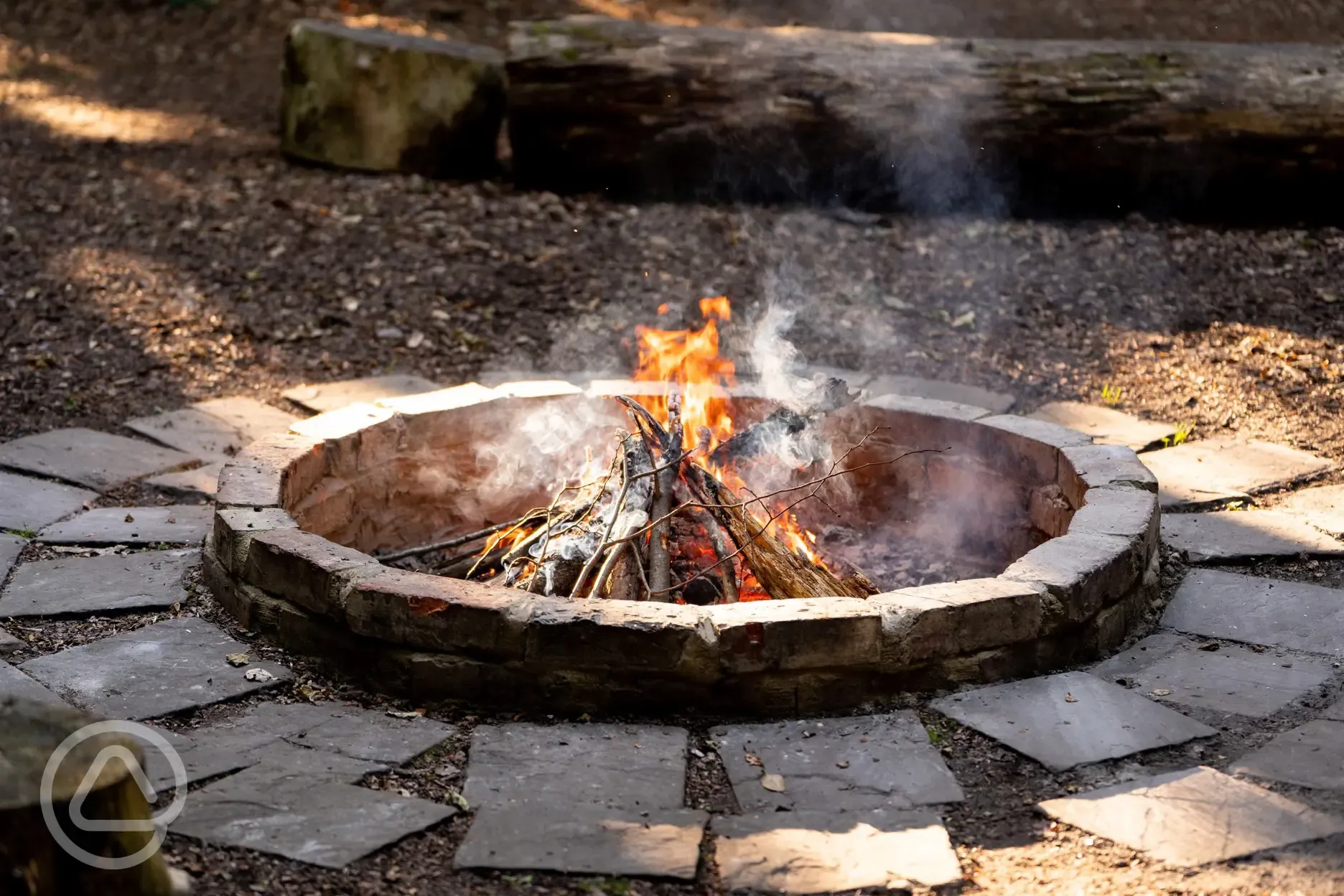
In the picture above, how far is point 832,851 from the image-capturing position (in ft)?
9.09

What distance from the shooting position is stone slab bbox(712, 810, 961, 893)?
105 inches

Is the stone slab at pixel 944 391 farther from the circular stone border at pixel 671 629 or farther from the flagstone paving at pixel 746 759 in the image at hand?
the circular stone border at pixel 671 629

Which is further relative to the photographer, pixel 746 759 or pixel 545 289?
pixel 545 289

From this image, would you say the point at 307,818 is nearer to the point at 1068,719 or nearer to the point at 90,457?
the point at 1068,719

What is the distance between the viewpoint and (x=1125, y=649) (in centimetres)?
373

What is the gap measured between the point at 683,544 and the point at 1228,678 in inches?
62.0

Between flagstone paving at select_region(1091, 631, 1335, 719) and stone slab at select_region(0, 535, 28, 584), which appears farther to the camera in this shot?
stone slab at select_region(0, 535, 28, 584)

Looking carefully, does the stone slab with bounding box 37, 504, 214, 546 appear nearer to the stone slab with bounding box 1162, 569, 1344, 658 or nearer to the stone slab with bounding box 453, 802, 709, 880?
the stone slab with bounding box 453, 802, 709, 880

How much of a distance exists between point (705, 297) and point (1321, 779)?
161 inches

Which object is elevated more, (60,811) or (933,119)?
(933,119)

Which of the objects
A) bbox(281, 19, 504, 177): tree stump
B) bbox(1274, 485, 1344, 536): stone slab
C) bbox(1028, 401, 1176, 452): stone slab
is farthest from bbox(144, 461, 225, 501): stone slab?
bbox(1274, 485, 1344, 536): stone slab

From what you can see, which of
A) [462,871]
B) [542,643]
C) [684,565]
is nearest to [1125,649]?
[684,565]


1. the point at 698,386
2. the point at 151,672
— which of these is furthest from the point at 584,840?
the point at 698,386

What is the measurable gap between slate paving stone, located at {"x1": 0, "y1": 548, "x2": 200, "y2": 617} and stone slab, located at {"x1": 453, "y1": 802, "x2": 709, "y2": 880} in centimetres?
158
